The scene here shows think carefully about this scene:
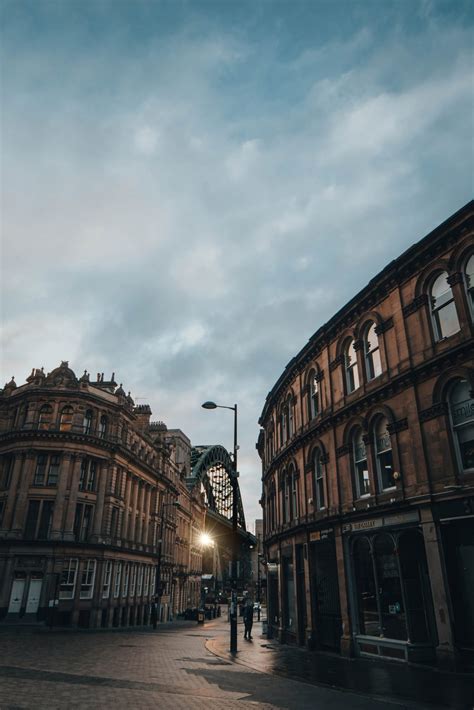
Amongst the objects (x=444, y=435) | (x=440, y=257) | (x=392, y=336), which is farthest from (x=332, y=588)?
(x=440, y=257)

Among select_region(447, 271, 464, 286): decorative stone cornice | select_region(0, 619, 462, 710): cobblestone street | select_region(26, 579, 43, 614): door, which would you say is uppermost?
select_region(447, 271, 464, 286): decorative stone cornice

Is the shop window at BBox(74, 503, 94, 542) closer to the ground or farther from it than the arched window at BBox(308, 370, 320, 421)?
closer to the ground

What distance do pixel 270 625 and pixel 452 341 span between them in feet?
79.3

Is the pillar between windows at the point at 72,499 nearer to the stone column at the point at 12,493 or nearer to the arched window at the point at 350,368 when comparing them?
the stone column at the point at 12,493

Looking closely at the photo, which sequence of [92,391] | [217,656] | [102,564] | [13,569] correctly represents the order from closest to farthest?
[217,656]
[13,569]
[102,564]
[92,391]

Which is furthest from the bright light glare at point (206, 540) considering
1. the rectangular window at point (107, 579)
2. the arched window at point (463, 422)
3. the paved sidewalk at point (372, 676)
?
the arched window at point (463, 422)

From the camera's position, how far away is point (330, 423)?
77.2 ft

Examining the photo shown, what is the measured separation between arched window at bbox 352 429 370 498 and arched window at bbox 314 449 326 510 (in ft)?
9.72

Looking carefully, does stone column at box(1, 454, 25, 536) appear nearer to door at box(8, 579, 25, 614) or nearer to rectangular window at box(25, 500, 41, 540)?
rectangular window at box(25, 500, 41, 540)

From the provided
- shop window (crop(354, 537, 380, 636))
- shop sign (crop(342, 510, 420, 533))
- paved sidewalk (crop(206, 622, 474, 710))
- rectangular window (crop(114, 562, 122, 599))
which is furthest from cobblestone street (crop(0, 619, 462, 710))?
rectangular window (crop(114, 562, 122, 599))

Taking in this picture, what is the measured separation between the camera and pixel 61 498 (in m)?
42.5

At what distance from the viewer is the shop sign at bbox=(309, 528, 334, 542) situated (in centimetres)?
2228

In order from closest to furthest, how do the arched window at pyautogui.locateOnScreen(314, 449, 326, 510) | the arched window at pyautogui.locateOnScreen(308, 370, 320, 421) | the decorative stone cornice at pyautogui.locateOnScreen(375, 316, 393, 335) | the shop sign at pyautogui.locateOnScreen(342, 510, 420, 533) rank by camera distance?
the shop sign at pyautogui.locateOnScreen(342, 510, 420, 533) → the decorative stone cornice at pyautogui.locateOnScreen(375, 316, 393, 335) → the arched window at pyautogui.locateOnScreen(314, 449, 326, 510) → the arched window at pyautogui.locateOnScreen(308, 370, 320, 421)

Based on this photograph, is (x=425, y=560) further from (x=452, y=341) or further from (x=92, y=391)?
(x=92, y=391)
